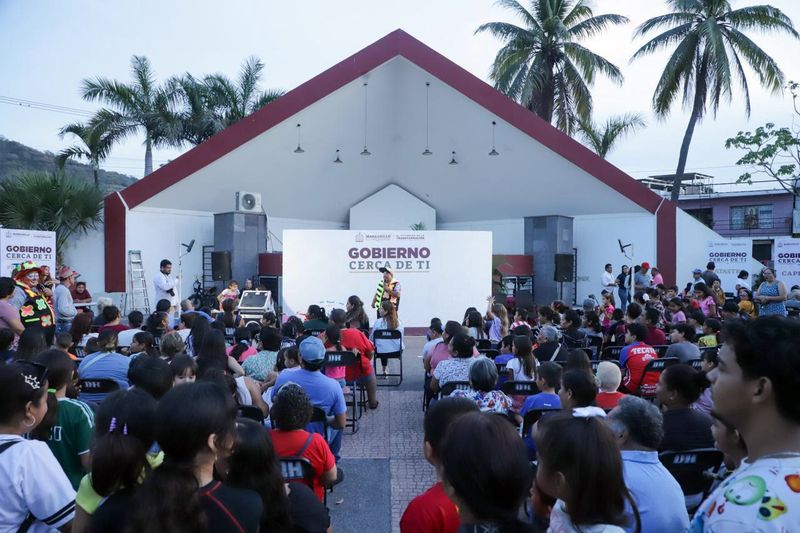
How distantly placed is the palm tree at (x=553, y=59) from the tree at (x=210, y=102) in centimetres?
984

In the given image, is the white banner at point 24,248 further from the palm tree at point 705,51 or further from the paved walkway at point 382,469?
the palm tree at point 705,51

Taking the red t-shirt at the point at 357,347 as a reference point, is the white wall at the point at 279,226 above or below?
above

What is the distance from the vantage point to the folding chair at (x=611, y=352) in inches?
257

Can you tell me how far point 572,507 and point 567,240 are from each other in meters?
16.4

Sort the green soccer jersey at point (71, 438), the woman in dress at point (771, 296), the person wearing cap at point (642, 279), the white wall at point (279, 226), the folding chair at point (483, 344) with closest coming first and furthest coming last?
the green soccer jersey at point (71, 438) < the folding chair at point (483, 344) < the woman in dress at point (771, 296) < the person wearing cap at point (642, 279) < the white wall at point (279, 226)

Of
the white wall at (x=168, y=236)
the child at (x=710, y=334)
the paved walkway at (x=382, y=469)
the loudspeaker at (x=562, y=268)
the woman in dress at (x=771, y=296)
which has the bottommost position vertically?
the paved walkway at (x=382, y=469)

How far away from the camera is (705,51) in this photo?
66.7 feet

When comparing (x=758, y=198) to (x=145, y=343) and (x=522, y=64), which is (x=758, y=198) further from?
(x=145, y=343)

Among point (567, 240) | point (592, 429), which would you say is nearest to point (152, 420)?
point (592, 429)

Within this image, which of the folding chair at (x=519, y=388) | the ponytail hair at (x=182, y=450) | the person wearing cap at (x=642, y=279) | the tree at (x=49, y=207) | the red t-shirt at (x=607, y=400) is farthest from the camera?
the person wearing cap at (x=642, y=279)

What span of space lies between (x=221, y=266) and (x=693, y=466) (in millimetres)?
14308

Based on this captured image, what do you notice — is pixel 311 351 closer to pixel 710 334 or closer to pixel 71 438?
pixel 71 438

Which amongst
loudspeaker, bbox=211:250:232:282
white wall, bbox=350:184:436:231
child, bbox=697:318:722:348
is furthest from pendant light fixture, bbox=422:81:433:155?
child, bbox=697:318:722:348

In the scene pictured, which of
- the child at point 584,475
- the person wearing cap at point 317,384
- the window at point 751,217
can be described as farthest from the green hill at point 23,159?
the child at point 584,475
